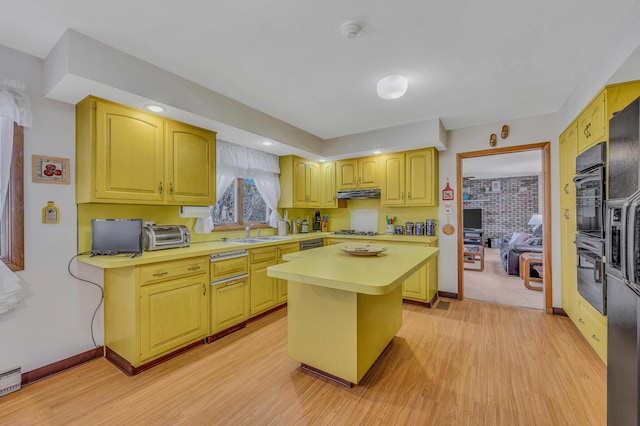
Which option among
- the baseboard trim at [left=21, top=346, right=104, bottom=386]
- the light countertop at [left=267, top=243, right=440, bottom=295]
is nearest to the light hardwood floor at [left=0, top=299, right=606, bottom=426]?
the baseboard trim at [left=21, top=346, right=104, bottom=386]

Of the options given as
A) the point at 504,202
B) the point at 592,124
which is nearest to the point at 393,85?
the point at 592,124

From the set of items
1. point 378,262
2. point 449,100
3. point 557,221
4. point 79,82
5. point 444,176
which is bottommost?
point 378,262

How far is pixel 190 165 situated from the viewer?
2732mm

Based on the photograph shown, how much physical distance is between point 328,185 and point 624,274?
3887 mm

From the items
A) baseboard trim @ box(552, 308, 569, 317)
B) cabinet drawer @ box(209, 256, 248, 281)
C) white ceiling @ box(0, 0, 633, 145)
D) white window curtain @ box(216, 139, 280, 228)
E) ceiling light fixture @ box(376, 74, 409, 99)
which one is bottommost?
baseboard trim @ box(552, 308, 569, 317)

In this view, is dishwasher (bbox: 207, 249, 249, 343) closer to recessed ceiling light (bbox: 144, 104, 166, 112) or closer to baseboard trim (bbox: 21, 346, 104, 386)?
baseboard trim (bbox: 21, 346, 104, 386)

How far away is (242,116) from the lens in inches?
116

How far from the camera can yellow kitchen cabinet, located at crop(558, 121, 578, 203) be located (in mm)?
2682

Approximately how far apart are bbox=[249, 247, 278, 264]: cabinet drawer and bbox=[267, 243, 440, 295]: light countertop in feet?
3.14

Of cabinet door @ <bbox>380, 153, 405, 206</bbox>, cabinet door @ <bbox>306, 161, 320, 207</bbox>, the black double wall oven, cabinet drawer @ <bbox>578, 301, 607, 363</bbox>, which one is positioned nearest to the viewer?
the black double wall oven

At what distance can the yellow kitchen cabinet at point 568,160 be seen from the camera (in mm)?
2682

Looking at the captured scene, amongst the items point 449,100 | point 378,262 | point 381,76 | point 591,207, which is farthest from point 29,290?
point 591,207

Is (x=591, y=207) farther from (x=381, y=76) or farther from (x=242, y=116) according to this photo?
(x=242, y=116)

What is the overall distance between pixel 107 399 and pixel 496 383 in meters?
2.73
